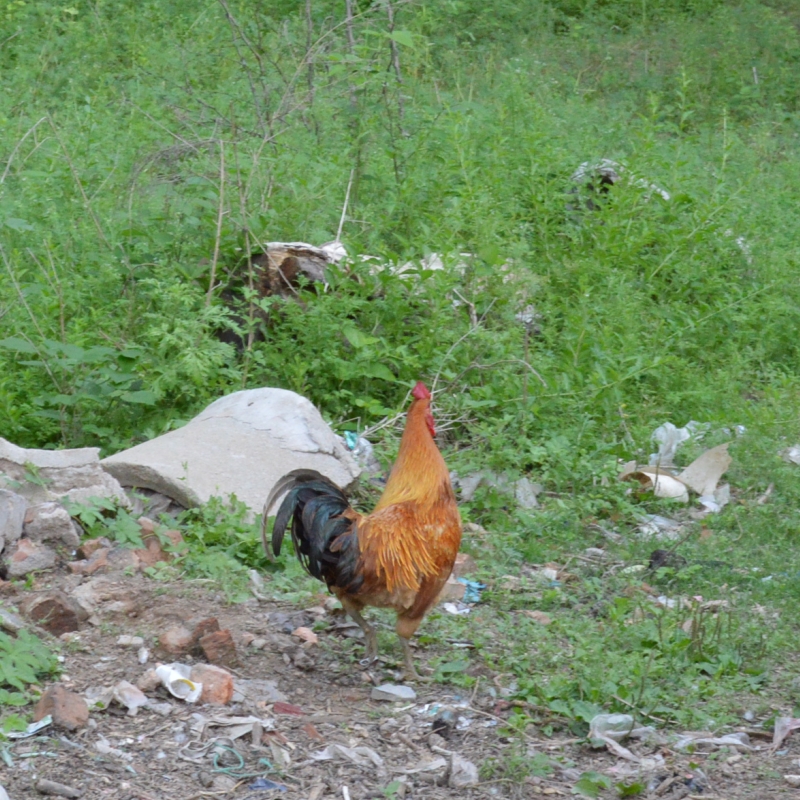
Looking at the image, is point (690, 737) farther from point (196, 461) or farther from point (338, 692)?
point (196, 461)

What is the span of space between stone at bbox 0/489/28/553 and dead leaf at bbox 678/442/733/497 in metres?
3.83

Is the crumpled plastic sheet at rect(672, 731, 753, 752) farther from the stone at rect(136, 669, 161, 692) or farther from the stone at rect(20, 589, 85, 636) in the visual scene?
the stone at rect(20, 589, 85, 636)

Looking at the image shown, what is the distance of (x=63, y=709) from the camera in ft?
12.1

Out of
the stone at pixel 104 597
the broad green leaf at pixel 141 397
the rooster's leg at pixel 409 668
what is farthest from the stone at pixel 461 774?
Answer: the broad green leaf at pixel 141 397

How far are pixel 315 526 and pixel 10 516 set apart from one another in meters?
1.54

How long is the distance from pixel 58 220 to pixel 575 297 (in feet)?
12.5

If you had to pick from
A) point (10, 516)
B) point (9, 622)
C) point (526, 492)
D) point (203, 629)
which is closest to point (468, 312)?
point (526, 492)

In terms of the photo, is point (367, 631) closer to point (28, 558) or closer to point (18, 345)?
point (28, 558)

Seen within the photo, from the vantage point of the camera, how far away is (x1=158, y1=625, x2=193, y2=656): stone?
4.29m

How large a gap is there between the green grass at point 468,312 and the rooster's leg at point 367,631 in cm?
37

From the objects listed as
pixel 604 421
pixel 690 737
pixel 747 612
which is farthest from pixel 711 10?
pixel 690 737

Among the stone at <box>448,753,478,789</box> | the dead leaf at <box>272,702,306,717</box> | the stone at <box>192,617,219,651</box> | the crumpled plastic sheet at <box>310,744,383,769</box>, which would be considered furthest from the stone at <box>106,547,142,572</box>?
the stone at <box>448,753,478,789</box>

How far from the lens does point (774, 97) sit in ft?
45.7

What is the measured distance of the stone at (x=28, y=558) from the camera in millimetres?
4863
